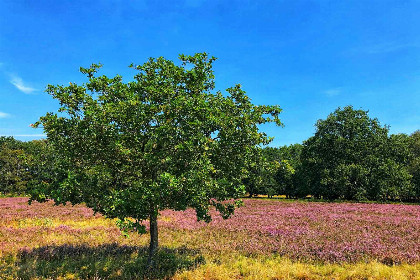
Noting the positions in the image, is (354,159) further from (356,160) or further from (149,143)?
(149,143)

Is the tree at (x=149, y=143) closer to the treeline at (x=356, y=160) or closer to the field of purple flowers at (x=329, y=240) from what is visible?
the field of purple flowers at (x=329, y=240)

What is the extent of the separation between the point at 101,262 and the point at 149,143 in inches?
217

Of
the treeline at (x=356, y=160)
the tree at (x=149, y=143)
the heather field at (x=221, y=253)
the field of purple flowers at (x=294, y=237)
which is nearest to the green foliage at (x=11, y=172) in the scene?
the field of purple flowers at (x=294, y=237)

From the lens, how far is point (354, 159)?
45.6 m

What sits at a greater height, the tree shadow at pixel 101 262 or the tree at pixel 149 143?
the tree at pixel 149 143

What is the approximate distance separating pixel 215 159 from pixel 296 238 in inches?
297

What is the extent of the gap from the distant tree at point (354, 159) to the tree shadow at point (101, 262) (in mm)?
37870

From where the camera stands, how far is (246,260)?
33.7 feet

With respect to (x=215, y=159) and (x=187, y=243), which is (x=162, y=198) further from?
(x=187, y=243)

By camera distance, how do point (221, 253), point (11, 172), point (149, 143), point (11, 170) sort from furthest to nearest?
point (11, 170) → point (11, 172) → point (221, 253) → point (149, 143)

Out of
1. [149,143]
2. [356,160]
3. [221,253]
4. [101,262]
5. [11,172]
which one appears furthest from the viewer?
[11,172]

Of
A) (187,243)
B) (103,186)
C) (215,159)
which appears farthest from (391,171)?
(103,186)

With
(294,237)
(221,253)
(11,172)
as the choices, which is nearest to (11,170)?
(11,172)

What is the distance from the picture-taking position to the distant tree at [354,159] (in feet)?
138
